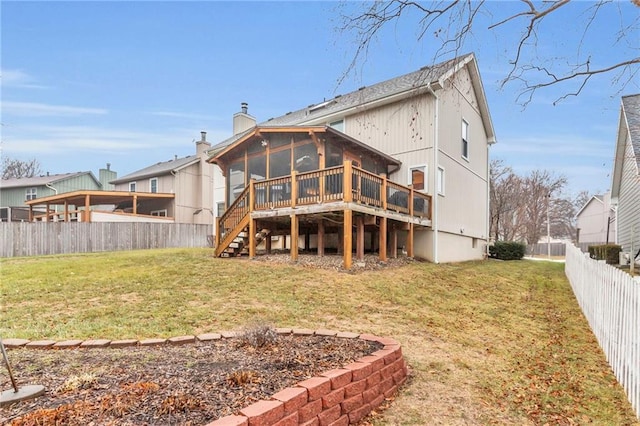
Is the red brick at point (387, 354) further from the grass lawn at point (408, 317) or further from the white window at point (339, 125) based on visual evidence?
the white window at point (339, 125)

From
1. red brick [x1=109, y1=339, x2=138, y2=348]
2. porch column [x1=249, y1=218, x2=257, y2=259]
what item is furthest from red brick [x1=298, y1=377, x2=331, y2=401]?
porch column [x1=249, y1=218, x2=257, y2=259]

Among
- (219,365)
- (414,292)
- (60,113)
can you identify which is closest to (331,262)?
(414,292)

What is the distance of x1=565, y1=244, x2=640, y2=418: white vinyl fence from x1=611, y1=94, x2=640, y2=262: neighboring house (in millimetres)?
6950

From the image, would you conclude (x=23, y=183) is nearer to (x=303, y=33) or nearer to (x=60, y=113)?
(x=60, y=113)

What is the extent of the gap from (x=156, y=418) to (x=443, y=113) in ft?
49.1

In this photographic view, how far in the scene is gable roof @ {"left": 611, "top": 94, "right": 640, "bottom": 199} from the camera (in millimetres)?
11734

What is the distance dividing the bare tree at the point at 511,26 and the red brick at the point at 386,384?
13.2 ft

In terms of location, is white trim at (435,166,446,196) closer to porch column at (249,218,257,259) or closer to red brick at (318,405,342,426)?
porch column at (249,218,257,259)

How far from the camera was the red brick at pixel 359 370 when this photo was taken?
3454mm

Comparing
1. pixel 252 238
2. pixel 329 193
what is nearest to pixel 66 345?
pixel 329 193

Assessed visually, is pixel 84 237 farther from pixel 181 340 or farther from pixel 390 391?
pixel 390 391

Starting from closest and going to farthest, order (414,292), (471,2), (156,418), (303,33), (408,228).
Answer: (156,418) < (471,2) < (303,33) < (414,292) < (408,228)

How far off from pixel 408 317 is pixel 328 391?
413cm

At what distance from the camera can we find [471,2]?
4750 mm
